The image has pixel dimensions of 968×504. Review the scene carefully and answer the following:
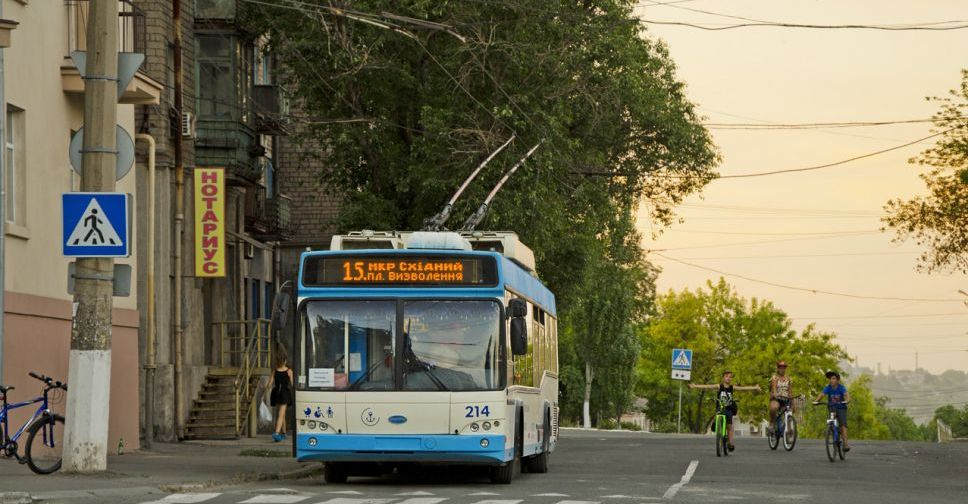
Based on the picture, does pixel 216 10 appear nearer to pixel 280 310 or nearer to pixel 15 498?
pixel 280 310

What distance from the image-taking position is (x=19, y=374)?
72.0 ft

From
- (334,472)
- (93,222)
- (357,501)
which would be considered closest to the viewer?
(357,501)

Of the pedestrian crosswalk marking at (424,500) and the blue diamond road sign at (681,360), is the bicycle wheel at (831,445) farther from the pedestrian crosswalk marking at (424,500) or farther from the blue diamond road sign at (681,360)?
the blue diamond road sign at (681,360)

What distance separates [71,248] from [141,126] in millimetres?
14641

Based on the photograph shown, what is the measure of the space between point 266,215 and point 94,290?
78.2ft

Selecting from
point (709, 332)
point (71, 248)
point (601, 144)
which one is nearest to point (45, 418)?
point (71, 248)

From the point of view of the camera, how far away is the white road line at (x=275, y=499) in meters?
15.9

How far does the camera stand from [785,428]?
3350 cm

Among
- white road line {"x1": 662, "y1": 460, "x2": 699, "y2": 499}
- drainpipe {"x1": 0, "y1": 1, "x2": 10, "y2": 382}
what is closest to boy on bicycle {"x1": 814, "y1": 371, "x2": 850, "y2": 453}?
white road line {"x1": 662, "y1": 460, "x2": 699, "y2": 499}

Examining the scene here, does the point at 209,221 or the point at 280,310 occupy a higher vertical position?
the point at 209,221

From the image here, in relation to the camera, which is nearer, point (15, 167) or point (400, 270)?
point (400, 270)

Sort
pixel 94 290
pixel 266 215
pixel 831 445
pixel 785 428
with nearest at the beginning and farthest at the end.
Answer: pixel 94 290 < pixel 831 445 < pixel 785 428 < pixel 266 215

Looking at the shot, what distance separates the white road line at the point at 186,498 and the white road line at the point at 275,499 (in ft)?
1.37

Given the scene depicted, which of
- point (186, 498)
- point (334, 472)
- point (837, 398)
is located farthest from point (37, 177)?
point (837, 398)
